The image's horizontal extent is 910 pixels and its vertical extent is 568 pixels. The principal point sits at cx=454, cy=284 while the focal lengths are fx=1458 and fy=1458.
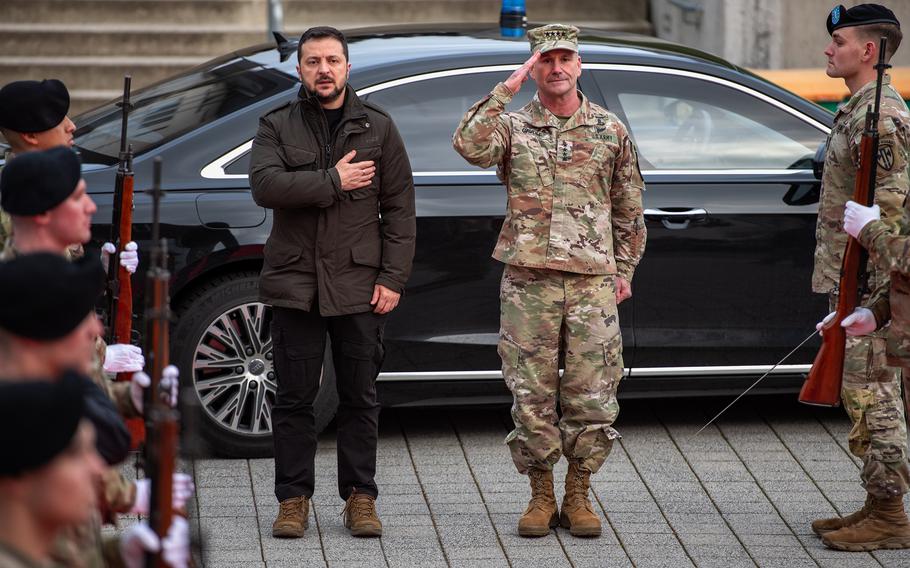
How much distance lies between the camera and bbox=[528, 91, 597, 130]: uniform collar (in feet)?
19.2

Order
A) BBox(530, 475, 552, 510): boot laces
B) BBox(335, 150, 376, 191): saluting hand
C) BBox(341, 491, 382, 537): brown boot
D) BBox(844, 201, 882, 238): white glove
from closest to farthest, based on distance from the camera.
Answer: BBox(844, 201, 882, 238): white glove < BBox(335, 150, 376, 191): saluting hand < BBox(341, 491, 382, 537): brown boot < BBox(530, 475, 552, 510): boot laces

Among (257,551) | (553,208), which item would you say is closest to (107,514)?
(257,551)

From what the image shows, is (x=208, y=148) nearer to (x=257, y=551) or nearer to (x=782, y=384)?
(x=257, y=551)

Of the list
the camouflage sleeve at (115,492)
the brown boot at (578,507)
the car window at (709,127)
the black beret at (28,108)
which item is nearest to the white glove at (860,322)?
the brown boot at (578,507)

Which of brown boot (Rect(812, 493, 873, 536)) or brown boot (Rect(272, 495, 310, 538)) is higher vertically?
brown boot (Rect(272, 495, 310, 538))

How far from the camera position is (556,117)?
5.86 metres

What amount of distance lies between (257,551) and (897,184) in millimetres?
2869

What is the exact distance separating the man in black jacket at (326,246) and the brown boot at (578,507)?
0.79 metres

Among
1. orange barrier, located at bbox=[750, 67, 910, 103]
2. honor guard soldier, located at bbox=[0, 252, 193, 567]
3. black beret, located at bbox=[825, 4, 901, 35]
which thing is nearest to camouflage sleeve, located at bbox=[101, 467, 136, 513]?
honor guard soldier, located at bbox=[0, 252, 193, 567]

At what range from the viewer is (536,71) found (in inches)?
229

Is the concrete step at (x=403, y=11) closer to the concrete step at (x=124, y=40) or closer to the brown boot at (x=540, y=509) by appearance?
the concrete step at (x=124, y=40)

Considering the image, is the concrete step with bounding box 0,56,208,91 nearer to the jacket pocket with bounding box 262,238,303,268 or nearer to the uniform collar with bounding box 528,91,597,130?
the jacket pocket with bounding box 262,238,303,268

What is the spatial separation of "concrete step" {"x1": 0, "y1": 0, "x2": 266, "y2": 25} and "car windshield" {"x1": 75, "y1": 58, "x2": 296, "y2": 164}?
5.76m

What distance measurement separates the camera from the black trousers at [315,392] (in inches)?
229
